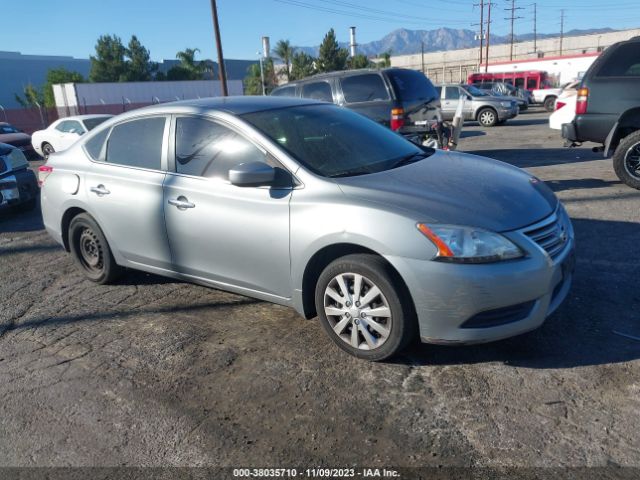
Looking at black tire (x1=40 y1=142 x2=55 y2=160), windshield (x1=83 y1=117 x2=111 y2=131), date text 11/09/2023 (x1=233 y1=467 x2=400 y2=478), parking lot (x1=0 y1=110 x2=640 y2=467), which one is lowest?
date text 11/09/2023 (x1=233 y1=467 x2=400 y2=478)

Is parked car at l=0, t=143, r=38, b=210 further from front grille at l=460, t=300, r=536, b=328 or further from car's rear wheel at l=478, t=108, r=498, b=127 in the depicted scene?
car's rear wheel at l=478, t=108, r=498, b=127

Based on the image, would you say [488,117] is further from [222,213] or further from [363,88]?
[222,213]

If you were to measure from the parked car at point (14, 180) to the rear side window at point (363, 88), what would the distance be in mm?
5534

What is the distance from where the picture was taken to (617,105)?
719cm

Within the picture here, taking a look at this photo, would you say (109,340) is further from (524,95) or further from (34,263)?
(524,95)

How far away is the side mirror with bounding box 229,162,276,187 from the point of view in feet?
11.2

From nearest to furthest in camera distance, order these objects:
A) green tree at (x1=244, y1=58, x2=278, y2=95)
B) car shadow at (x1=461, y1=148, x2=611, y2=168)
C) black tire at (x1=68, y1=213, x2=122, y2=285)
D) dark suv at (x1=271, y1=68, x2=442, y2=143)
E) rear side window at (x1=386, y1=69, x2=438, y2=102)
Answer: black tire at (x1=68, y1=213, x2=122, y2=285), dark suv at (x1=271, y1=68, x2=442, y2=143), rear side window at (x1=386, y1=69, x2=438, y2=102), car shadow at (x1=461, y1=148, x2=611, y2=168), green tree at (x1=244, y1=58, x2=278, y2=95)

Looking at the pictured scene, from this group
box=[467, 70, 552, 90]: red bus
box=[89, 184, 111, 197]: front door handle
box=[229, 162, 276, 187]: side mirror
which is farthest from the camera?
box=[467, 70, 552, 90]: red bus

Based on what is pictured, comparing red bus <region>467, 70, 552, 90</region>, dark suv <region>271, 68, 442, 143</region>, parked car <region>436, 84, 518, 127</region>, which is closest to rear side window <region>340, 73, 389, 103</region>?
dark suv <region>271, 68, 442, 143</region>

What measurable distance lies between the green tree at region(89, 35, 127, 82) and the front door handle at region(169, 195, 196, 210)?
2210 inches

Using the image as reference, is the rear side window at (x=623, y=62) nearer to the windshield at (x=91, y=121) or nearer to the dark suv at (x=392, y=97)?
the dark suv at (x=392, y=97)

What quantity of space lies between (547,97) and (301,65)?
33.1 metres

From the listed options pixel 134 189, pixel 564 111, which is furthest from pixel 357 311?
pixel 564 111

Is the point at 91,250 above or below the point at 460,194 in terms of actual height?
below
